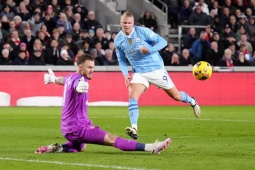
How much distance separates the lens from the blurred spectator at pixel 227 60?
28875 mm

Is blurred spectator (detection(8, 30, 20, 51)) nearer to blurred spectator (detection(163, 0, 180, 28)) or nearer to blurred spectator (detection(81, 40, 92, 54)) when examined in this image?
blurred spectator (detection(81, 40, 92, 54))

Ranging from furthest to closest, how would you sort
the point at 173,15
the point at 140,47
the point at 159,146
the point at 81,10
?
the point at 173,15
the point at 81,10
the point at 140,47
the point at 159,146

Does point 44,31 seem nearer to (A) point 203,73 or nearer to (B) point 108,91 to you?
(B) point 108,91

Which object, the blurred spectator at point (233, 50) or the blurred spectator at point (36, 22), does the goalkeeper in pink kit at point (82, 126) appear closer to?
the blurred spectator at point (36, 22)

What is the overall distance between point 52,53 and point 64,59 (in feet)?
1.46

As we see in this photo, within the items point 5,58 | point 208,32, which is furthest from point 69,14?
point 208,32

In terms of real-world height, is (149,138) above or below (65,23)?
below

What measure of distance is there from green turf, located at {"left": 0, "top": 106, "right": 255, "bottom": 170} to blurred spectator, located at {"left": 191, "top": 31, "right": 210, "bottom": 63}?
15.9 feet

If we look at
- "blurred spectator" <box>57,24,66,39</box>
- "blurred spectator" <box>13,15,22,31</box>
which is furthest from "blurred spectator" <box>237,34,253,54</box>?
"blurred spectator" <box>13,15,22,31</box>

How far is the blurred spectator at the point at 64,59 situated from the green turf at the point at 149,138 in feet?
7.59

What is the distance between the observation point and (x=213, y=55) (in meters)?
29.4

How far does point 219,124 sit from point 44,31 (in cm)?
1067

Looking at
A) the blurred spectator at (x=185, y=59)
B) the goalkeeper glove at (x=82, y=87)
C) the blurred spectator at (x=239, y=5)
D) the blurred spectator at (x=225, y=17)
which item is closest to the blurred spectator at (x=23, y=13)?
the blurred spectator at (x=185, y=59)

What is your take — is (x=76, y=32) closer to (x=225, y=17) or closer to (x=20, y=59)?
(x=20, y=59)
